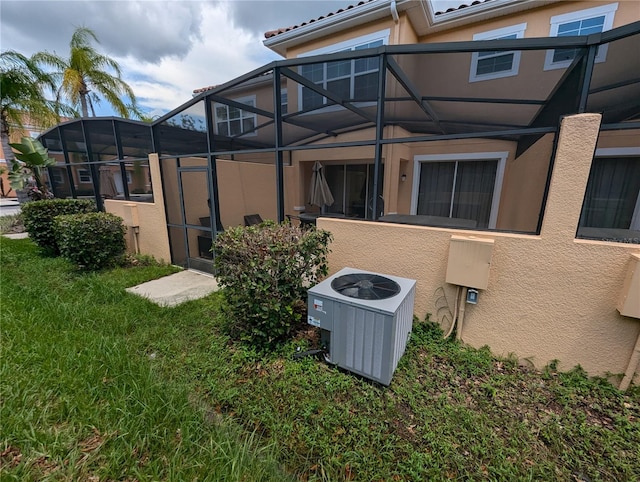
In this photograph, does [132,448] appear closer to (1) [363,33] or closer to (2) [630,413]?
(2) [630,413]

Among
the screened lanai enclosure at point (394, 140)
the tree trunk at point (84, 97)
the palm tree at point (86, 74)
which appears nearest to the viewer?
the screened lanai enclosure at point (394, 140)

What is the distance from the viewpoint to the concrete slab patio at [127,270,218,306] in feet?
14.6

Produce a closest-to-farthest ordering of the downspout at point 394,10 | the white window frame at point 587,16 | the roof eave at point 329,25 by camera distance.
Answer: the white window frame at point 587,16
the downspout at point 394,10
the roof eave at point 329,25

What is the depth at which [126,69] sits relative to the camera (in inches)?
539

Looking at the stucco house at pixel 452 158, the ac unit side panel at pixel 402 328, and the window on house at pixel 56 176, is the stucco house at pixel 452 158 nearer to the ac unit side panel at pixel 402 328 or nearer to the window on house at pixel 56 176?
the ac unit side panel at pixel 402 328

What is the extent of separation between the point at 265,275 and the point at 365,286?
1.07 metres

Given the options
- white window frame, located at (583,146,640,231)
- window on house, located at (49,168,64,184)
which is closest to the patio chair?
white window frame, located at (583,146,640,231)

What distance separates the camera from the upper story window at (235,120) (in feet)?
18.5

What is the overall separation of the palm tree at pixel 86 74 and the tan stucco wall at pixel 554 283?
54.2ft

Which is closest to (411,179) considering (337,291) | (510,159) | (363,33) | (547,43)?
(510,159)

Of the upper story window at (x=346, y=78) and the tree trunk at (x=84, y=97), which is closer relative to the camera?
the upper story window at (x=346, y=78)

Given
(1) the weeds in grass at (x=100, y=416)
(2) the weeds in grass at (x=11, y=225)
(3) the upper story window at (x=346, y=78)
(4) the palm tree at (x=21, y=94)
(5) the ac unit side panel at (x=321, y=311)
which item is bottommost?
(1) the weeds in grass at (x=100, y=416)

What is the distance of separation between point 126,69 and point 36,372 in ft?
55.2

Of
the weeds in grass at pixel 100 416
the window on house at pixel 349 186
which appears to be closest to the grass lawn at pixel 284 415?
the weeds in grass at pixel 100 416
